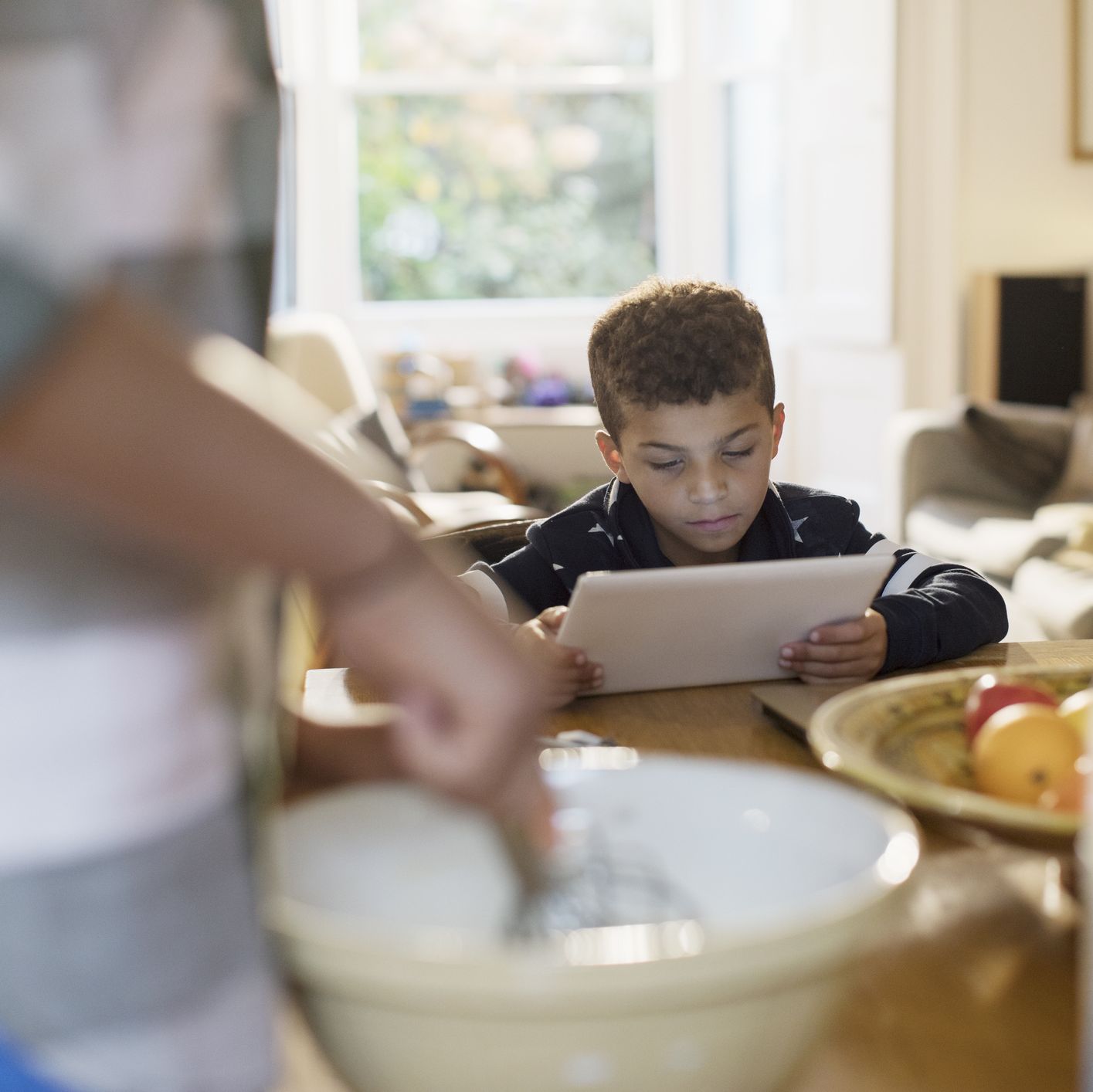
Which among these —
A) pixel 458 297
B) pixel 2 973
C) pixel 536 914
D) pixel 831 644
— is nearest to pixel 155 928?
pixel 2 973

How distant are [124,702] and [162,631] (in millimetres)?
23

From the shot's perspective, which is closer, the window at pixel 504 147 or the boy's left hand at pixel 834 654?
the boy's left hand at pixel 834 654

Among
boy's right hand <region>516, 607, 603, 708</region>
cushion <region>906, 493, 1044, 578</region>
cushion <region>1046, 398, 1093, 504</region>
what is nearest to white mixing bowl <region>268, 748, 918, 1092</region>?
boy's right hand <region>516, 607, 603, 708</region>

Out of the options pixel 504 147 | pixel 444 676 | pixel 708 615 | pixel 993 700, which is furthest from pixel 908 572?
pixel 504 147

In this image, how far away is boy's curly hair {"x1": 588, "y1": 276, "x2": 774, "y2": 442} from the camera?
4.99 feet

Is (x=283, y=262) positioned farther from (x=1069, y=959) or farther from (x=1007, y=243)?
(x=1069, y=959)

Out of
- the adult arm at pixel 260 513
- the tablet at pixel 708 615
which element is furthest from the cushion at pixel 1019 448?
the adult arm at pixel 260 513

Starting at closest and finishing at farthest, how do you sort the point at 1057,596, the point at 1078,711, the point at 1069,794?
the point at 1069,794
the point at 1078,711
the point at 1057,596

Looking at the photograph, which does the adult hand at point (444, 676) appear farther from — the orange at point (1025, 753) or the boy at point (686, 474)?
the boy at point (686, 474)

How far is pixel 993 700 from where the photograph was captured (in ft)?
2.44

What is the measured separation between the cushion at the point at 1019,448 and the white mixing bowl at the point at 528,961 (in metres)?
3.70

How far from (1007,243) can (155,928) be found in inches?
210

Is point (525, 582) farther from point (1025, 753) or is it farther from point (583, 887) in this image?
point (583, 887)

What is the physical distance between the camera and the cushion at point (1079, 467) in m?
3.75
